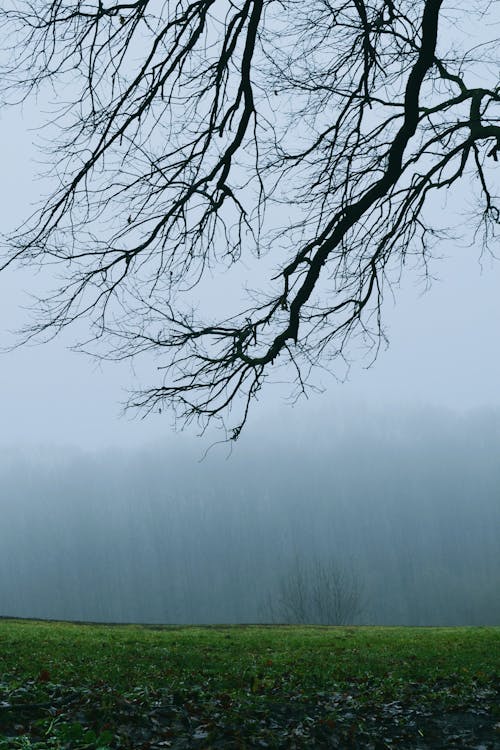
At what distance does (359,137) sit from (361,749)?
8.31 meters

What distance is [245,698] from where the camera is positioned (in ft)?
28.1

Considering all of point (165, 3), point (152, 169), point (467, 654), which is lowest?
point (467, 654)

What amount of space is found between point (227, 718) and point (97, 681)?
9.31 feet

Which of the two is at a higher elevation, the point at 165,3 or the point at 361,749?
the point at 165,3

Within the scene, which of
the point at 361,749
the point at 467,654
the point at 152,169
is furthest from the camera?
the point at 467,654

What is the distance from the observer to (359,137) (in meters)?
11.0

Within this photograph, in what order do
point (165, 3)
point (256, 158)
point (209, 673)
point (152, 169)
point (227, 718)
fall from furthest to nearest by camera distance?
point (209, 673)
point (256, 158)
point (152, 169)
point (165, 3)
point (227, 718)

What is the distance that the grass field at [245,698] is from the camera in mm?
6555

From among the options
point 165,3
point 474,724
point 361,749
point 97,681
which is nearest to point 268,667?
point 97,681

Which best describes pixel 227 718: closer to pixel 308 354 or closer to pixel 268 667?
pixel 268 667

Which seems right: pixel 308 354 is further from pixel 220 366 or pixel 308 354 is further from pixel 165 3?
pixel 165 3

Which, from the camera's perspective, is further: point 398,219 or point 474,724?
point 398,219

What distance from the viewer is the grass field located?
6.55m

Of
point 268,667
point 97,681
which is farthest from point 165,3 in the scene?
point 268,667
